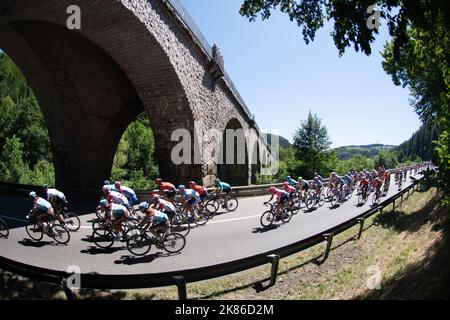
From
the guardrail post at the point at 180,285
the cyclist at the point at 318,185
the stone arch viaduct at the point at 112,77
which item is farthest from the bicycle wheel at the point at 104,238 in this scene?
the cyclist at the point at 318,185

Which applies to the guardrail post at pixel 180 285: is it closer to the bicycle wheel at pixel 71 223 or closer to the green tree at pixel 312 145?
the bicycle wheel at pixel 71 223

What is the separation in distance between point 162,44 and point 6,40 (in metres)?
8.04

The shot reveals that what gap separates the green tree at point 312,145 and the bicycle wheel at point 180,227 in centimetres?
2945

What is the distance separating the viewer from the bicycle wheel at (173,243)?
881cm

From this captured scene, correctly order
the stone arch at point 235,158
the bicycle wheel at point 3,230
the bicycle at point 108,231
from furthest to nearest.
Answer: the stone arch at point 235,158 → the bicycle wheel at point 3,230 → the bicycle at point 108,231

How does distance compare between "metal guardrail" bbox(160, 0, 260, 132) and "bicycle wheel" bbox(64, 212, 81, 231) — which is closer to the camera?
"bicycle wheel" bbox(64, 212, 81, 231)

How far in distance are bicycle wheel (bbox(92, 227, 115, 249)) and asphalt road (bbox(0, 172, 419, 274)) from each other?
0.18 meters

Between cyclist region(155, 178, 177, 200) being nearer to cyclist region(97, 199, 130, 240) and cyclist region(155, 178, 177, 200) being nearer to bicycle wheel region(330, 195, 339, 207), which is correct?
cyclist region(97, 199, 130, 240)

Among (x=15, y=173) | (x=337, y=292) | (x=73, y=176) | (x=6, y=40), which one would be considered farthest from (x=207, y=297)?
(x=15, y=173)

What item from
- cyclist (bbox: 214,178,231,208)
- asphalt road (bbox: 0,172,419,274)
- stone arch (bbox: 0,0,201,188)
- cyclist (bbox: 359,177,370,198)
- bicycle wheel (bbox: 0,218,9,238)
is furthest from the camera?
cyclist (bbox: 359,177,370,198)

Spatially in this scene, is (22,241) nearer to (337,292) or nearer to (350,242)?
(337,292)

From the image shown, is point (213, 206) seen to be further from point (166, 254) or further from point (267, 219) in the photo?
point (166, 254)

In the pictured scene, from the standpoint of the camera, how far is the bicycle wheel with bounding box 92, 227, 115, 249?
913 centimetres

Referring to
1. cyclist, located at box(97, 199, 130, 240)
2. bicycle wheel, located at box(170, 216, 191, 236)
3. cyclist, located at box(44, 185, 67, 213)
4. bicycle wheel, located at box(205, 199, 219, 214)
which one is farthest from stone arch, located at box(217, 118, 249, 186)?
cyclist, located at box(97, 199, 130, 240)
